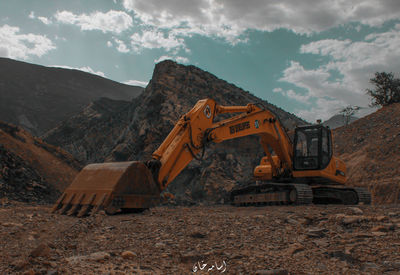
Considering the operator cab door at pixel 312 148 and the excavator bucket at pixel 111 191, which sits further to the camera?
the operator cab door at pixel 312 148

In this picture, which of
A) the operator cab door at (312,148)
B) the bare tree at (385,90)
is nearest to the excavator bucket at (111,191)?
the operator cab door at (312,148)

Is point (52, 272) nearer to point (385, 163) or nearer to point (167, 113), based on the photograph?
point (385, 163)

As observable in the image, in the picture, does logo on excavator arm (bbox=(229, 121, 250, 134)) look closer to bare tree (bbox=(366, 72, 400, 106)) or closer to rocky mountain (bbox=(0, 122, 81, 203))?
rocky mountain (bbox=(0, 122, 81, 203))

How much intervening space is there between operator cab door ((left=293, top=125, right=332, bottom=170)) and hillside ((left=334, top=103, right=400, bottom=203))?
5.74 metres

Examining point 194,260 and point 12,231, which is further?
point 12,231

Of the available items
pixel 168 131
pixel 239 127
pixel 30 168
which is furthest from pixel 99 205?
pixel 168 131

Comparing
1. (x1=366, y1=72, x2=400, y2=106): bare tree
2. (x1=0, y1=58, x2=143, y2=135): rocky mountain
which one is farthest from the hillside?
(x1=0, y1=58, x2=143, y2=135): rocky mountain

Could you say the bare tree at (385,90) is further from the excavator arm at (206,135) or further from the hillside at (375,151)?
the excavator arm at (206,135)

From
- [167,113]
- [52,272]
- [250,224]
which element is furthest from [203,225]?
[167,113]

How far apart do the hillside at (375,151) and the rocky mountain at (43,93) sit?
43.1 meters

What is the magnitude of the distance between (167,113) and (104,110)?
59.1 feet

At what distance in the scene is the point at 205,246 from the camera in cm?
392

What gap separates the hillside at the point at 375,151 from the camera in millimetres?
14273

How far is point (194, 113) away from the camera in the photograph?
8.34 meters
